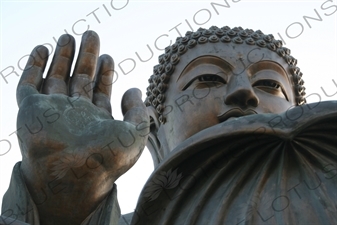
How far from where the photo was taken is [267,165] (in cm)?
480

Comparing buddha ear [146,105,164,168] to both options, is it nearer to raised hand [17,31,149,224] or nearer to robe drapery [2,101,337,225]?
raised hand [17,31,149,224]

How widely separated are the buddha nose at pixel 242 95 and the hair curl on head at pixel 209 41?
77 cm

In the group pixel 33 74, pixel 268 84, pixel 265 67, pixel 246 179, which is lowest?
pixel 246 179

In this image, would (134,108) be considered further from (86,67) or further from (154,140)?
(154,140)

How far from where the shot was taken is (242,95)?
580 centimetres

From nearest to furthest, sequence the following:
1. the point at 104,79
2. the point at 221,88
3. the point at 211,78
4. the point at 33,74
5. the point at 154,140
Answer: the point at 33,74, the point at 104,79, the point at 221,88, the point at 211,78, the point at 154,140

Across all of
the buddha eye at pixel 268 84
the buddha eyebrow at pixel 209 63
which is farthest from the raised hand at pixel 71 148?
the buddha eye at pixel 268 84

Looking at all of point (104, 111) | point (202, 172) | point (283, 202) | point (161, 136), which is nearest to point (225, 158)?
point (202, 172)

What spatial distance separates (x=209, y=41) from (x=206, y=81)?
0.59 metres

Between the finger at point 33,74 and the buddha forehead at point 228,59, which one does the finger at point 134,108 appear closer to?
the finger at point 33,74

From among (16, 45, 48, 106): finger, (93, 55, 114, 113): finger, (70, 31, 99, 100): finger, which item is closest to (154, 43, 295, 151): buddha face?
(93, 55, 114, 113): finger

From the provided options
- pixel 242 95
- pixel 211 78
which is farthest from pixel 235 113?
pixel 211 78

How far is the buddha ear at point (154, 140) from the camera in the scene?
6.51 meters

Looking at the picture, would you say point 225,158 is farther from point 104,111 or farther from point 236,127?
point 104,111
